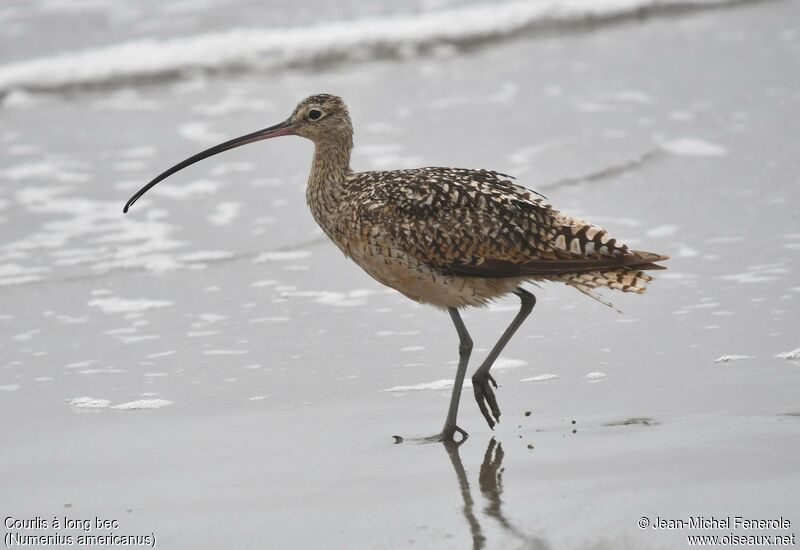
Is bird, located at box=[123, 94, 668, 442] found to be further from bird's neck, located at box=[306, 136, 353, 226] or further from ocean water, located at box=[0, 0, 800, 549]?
ocean water, located at box=[0, 0, 800, 549]

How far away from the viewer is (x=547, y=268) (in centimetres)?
578

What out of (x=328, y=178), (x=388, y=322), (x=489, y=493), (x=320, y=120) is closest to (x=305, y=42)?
(x=388, y=322)

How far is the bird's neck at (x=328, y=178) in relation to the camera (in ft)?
21.1

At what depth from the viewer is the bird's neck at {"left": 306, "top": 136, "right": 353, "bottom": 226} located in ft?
A: 21.1

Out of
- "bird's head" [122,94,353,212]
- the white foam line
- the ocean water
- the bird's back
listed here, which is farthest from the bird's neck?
the white foam line

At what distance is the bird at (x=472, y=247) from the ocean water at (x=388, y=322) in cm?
51

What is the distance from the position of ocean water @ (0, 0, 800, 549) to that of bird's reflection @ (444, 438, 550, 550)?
0.6 inches

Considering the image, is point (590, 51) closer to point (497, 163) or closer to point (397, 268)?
point (497, 163)

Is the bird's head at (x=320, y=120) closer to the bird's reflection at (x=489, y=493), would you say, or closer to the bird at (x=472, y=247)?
the bird at (x=472, y=247)

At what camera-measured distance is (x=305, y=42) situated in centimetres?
1684

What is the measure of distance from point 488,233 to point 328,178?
3.52 feet

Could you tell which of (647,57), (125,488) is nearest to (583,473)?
(125,488)

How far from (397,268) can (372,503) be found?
4.31 feet

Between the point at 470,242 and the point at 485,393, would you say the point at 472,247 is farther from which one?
the point at 485,393
